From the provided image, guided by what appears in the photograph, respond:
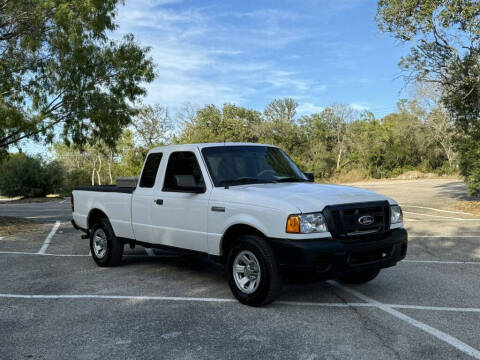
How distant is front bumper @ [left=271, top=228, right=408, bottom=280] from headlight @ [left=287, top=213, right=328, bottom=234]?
107mm

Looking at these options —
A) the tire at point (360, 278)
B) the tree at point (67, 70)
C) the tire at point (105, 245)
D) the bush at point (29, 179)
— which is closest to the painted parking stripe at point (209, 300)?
the tire at point (360, 278)

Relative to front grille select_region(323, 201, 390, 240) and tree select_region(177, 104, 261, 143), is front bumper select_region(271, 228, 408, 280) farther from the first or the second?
tree select_region(177, 104, 261, 143)

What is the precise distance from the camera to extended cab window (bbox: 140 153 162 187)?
23.0 ft

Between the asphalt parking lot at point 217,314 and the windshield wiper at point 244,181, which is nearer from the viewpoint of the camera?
the asphalt parking lot at point 217,314

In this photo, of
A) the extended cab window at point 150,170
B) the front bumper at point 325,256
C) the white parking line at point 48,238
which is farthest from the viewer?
the white parking line at point 48,238

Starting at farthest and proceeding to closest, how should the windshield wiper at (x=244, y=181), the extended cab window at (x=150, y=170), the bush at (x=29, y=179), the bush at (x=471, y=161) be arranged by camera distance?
1. the bush at (x=29, y=179)
2. the bush at (x=471, y=161)
3. the extended cab window at (x=150, y=170)
4. the windshield wiper at (x=244, y=181)

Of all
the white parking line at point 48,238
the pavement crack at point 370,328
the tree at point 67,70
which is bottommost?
the white parking line at point 48,238

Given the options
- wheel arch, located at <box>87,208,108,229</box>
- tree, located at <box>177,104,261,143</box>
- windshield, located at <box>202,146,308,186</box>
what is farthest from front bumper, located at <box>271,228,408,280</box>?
tree, located at <box>177,104,261,143</box>

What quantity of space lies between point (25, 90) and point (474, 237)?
1297 centimetres

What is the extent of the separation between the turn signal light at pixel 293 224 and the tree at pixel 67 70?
33.5 feet

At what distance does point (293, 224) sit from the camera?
493 cm

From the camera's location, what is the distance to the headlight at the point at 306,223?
491cm

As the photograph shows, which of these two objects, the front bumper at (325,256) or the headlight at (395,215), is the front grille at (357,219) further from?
the headlight at (395,215)

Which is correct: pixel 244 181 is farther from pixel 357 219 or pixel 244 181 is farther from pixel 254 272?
pixel 357 219
